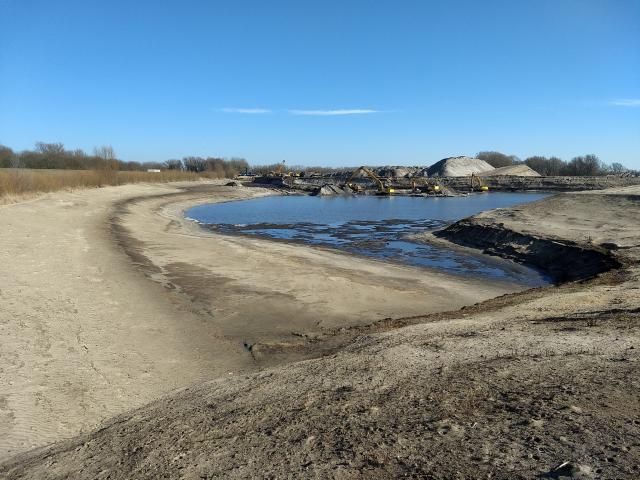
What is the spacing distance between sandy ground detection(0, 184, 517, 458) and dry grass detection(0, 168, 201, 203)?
1239 cm

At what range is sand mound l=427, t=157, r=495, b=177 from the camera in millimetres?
120363

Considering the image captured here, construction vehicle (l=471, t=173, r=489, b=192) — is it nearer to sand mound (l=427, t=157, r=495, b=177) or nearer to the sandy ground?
sand mound (l=427, t=157, r=495, b=177)

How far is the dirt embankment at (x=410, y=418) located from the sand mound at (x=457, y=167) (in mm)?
116357

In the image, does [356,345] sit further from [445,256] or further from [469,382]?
[445,256]

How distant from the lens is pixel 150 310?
1107 cm

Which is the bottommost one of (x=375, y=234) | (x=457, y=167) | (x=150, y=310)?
(x=375, y=234)

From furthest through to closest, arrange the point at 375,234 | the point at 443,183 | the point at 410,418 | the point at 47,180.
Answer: the point at 443,183, the point at 47,180, the point at 375,234, the point at 410,418

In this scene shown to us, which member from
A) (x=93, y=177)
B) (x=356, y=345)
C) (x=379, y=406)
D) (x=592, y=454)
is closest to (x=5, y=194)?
(x=93, y=177)

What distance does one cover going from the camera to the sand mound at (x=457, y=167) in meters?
120

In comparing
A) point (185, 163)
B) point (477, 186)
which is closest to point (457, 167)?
point (477, 186)

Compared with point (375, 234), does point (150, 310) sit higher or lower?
higher

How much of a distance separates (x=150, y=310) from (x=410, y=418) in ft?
26.0

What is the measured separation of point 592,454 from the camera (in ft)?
12.5

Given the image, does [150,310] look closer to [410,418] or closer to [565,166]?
[410,418]
